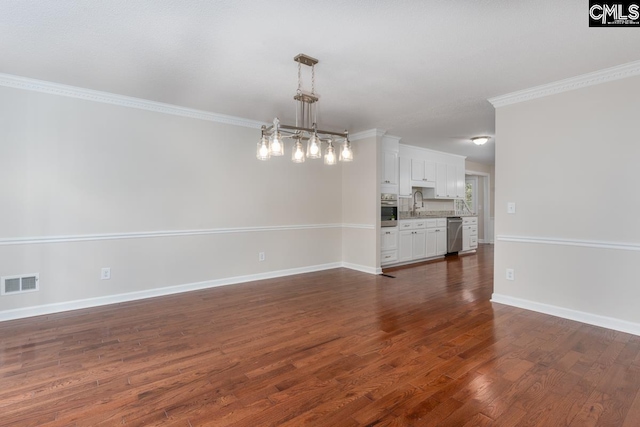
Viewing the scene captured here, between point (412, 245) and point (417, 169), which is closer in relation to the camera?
point (412, 245)

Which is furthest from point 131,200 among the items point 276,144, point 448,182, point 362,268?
point 448,182

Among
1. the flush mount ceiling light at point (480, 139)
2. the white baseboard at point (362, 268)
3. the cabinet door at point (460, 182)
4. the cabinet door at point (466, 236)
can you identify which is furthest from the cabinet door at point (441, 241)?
the white baseboard at point (362, 268)

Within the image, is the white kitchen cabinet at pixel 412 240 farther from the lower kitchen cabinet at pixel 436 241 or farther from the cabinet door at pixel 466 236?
the cabinet door at pixel 466 236

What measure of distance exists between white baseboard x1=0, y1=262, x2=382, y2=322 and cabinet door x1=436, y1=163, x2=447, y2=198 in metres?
3.04

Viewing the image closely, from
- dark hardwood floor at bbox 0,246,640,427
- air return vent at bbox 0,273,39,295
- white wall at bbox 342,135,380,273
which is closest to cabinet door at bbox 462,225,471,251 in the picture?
white wall at bbox 342,135,380,273

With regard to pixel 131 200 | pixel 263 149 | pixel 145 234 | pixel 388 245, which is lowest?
pixel 388 245

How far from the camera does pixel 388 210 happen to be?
5.88 metres

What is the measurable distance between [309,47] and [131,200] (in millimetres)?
2836

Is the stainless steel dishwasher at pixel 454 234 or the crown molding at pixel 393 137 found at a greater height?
the crown molding at pixel 393 137

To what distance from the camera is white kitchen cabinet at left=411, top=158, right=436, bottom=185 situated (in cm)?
668

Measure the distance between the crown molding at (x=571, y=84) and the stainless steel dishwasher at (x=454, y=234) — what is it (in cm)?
387

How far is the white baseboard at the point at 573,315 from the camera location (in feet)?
9.46

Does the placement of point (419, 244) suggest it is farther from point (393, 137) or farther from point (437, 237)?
point (393, 137)

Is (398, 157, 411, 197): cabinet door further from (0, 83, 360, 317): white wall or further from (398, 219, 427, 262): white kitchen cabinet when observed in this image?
(0, 83, 360, 317): white wall
